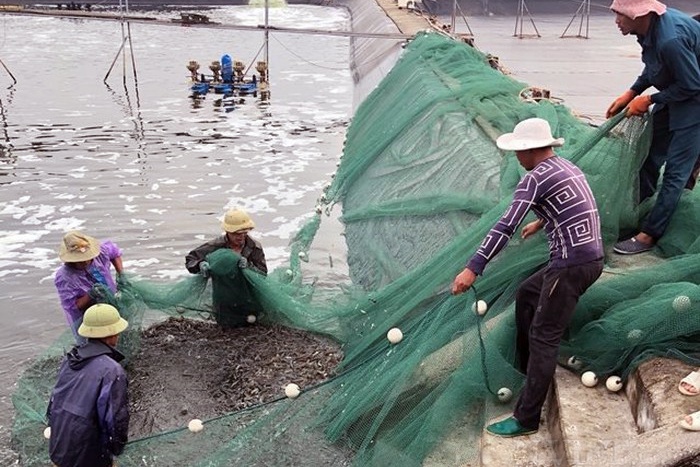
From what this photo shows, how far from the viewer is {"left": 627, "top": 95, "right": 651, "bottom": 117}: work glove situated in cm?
456

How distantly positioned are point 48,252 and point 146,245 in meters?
1.24

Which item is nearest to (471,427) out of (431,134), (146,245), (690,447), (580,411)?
(580,411)

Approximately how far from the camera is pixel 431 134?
8.59 meters

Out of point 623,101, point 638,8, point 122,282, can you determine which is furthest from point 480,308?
point 122,282

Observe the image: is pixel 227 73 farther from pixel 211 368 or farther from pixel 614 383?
pixel 614 383

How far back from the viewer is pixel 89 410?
12.3 ft

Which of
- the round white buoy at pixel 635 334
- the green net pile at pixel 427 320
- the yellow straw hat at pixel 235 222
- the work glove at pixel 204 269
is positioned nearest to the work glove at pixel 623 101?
the green net pile at pixel 427 320

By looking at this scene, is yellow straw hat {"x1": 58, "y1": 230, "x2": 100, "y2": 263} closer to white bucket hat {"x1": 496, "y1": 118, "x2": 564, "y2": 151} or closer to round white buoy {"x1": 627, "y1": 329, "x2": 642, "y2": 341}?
white bucket hat {"x1": 496, "y1": 118, "x2": 564, "y2": 151}

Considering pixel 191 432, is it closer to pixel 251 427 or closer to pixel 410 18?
pixel 251 427

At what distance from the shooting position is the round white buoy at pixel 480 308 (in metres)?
4.12

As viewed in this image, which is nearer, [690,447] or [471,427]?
[690,447]

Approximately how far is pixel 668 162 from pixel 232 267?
140 inches

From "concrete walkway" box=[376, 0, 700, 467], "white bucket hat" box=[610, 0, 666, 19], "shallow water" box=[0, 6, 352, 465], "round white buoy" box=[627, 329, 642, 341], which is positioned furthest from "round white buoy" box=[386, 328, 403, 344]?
"shallow water" box=[0, 6, 352, 465]

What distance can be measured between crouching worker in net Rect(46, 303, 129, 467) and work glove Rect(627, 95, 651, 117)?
12.6ft
